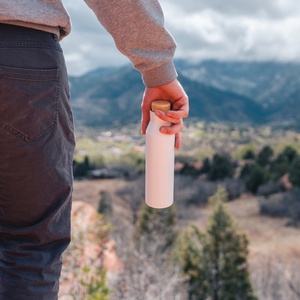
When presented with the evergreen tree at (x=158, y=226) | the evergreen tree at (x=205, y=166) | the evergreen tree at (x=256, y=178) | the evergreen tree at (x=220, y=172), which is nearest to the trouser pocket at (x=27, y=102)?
the evergreen tree at (x=158, y=226)

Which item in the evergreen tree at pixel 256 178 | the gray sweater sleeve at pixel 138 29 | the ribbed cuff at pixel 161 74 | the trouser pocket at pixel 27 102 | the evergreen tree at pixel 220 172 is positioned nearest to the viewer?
the trouser pocket at pixel 27 102

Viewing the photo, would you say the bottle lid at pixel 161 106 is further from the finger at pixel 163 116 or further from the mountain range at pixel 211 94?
the mountain range at pixel 211 94

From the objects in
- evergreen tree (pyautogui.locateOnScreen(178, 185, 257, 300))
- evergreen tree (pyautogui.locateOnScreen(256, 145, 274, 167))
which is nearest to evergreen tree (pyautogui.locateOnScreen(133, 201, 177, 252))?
evergreen tree (pyautogui.locateOnScreen(178, 185, 257, 300))

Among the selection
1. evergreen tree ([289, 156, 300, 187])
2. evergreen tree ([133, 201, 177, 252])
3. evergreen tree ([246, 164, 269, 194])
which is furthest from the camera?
evergreen tree ([246, 164, 269, 194])

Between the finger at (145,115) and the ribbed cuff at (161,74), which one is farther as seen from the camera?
the finger at (145,115)

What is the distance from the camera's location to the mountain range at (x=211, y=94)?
39.7 m

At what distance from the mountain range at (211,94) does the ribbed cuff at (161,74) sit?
840 cm

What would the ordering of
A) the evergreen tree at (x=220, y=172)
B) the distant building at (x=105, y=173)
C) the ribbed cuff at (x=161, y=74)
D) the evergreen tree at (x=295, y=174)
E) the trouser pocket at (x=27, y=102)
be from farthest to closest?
the evergreen tree at (x=220, y=172) < the distant building at (x=105, y=173) < the evergreen tree at (x=295, y=174) < the ribbed cuff at (x=161, y=74) < the trouser pocket at (x=27, y=102)

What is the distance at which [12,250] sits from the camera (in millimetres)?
615

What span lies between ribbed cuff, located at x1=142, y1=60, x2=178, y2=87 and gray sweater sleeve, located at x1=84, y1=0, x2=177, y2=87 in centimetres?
2

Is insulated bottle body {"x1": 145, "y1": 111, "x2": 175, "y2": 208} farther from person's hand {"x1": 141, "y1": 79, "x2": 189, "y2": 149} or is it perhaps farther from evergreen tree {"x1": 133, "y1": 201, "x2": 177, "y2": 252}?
evergreen tree {"x1": 133, "y1": 201, "x2": 177, "y2": 252}

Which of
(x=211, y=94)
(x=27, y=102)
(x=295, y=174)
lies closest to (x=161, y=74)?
(x=27, y=102)

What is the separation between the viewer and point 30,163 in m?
0.61

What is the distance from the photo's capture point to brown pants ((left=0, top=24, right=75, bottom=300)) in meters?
0.60
